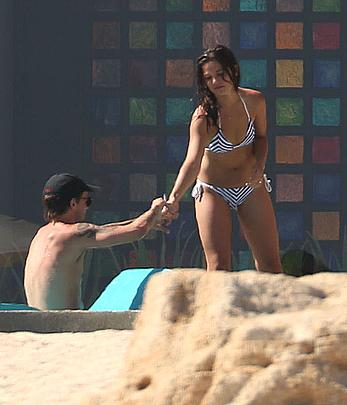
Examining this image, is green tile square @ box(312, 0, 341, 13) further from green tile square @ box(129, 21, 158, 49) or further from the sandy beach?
the sandy beach

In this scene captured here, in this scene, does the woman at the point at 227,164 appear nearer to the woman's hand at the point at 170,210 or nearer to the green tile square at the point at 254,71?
the woman's hand at the point at 170,210

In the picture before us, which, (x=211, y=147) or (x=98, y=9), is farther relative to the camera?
(x=98, y=9)

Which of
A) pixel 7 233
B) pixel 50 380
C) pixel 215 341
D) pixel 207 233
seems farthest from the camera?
pixel 7 233

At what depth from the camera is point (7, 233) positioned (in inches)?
331

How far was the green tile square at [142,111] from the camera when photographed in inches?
337

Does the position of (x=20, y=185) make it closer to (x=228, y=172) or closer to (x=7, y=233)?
(x=7, y=233)

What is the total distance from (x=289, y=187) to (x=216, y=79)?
263 cm

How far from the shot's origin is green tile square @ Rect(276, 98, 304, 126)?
8.55 metres

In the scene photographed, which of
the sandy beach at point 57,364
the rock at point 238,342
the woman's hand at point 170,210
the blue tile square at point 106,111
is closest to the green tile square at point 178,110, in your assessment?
the blue tile square at point 106,111

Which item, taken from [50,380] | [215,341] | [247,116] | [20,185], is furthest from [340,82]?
[215,341]

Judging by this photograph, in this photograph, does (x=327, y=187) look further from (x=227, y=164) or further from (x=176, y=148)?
(x=227, y=164)

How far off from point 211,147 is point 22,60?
2792mm

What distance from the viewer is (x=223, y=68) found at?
5.97 m

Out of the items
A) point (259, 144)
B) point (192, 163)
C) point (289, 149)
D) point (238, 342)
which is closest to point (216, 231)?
point (192, 163)
